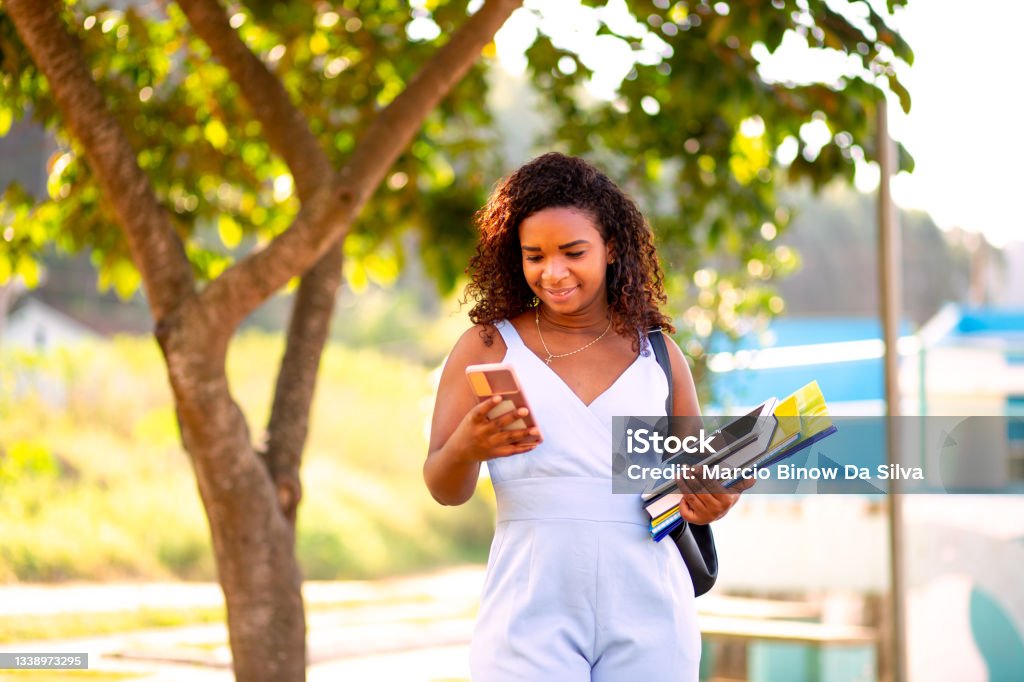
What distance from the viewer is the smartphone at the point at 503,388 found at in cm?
164

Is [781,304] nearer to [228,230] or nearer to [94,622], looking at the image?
[228,230]

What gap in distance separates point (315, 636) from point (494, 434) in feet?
19.1

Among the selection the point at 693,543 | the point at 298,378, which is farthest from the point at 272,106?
the point at 693,543

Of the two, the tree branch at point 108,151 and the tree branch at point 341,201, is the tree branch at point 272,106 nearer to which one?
the tree branch at point 341,201

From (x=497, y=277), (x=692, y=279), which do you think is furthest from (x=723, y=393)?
(x=497, y=277)

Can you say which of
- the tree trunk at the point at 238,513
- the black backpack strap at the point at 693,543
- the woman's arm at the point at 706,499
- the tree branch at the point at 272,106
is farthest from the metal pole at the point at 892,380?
the woman's arm at the point at 706,499

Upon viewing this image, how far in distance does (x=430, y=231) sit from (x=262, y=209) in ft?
3.12

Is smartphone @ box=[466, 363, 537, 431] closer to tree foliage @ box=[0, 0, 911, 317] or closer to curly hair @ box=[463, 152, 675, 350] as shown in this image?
curly hair @ box=[463, 152, 675, 350]

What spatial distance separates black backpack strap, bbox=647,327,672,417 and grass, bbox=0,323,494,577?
565 centimetres

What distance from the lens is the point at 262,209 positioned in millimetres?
5539

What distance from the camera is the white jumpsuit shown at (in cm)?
178

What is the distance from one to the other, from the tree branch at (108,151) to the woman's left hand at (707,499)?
2.01m

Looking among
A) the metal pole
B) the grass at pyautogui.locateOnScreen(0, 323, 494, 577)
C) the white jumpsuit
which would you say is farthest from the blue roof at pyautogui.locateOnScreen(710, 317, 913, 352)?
the white jumpsuit

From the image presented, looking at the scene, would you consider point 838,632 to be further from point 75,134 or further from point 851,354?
point 75,134
